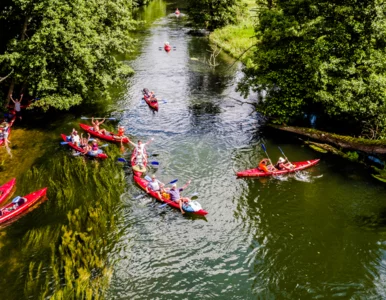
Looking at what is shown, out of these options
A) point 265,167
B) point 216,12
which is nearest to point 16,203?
point 265,167

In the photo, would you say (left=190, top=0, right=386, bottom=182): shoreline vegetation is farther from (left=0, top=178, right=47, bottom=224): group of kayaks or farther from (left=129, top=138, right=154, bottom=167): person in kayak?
(left=0, top=178, right=47, bottom=224): group of kayaks

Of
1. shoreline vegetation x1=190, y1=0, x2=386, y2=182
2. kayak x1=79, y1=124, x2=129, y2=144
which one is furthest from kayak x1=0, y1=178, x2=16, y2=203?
shoreline vegetation x1=190, y1=0, x2=386, y2=182

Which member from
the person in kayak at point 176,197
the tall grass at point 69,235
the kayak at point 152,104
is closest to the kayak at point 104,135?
the tall grass at point 69,235

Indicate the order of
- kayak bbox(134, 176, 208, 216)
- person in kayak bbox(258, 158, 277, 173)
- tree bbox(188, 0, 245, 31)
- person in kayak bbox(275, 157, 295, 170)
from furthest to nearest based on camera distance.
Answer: tree bbox(188, 0, 245, 31)
person in kayak bbox(275, 157, 295, 170)
person in kayak bbox(258, 158, 277, 173)
kayak bbox(134, 176, 208, 216)

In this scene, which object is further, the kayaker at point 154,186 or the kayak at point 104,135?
the kayak at point 104,135

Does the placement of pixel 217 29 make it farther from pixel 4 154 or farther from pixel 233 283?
pixel 233 283

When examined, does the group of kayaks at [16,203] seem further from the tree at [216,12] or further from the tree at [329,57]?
the tree at [216,12]

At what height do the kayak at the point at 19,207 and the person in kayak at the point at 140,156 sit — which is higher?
the person in kayak at the point at 140,156
